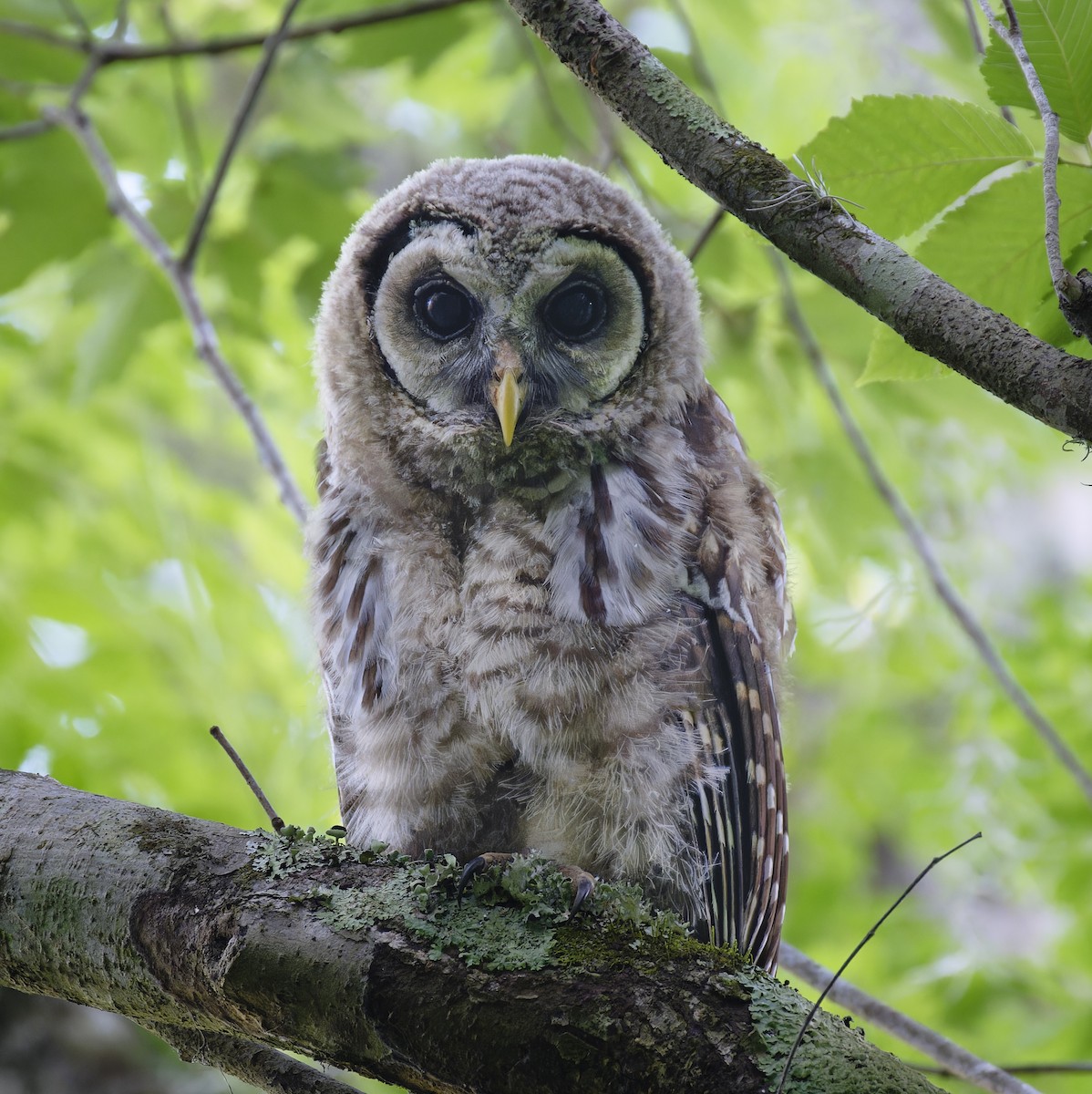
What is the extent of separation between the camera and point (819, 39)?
6.09 meters

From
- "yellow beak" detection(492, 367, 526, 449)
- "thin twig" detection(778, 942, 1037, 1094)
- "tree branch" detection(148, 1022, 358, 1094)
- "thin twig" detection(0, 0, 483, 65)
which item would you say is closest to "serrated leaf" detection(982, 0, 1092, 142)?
"yellow beak" detection(492, 367, 526, 449)

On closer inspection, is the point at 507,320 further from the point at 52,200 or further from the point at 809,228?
the point at 52,200

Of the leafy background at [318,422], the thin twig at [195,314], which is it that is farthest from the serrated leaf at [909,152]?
the thin twig at [195,314]

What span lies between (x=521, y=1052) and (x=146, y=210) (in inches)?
91.4

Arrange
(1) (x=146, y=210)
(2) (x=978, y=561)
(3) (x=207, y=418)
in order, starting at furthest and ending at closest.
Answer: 1. (2) (x=978, y=561)
2. (3) (x=207, y=418)
3. (1) (x=146, y=210)

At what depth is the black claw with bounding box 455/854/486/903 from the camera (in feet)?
4.27

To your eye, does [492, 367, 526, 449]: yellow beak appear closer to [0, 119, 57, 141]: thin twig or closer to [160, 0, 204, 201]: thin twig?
[160, 0, 204, 201]: thin twig

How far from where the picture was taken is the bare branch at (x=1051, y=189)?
1.03 m

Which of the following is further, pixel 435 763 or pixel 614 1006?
pixel 435 763

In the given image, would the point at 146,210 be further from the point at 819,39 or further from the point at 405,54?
the point at 819,39

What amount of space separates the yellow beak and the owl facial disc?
1cm

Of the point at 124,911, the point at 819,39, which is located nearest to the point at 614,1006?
the point at 124,911

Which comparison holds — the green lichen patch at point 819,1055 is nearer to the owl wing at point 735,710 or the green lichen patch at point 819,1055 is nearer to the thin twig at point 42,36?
the owl wing at point 735,710

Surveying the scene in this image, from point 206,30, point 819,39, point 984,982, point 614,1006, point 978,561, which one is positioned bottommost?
point 614,1006
